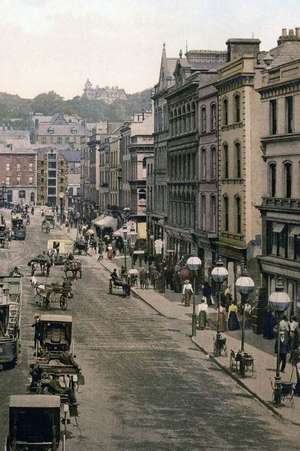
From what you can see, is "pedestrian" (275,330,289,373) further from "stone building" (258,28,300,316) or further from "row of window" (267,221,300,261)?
"row of window" (267,221,300,261)

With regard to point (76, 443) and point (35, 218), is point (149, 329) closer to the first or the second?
point (76, 443)

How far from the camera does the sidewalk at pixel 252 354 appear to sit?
2712 centimetres

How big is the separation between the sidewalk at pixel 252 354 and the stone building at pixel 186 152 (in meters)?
10.6

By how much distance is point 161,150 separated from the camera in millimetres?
81938

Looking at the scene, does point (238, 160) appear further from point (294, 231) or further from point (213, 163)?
point (294, 231)

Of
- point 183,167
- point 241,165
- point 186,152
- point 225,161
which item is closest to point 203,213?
point 225,161

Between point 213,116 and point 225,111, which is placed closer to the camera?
point 225,111

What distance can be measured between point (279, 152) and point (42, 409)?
2699 centimetres

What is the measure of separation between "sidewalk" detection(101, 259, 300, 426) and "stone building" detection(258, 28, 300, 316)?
337 centimetres

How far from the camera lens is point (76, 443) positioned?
73.7 feet

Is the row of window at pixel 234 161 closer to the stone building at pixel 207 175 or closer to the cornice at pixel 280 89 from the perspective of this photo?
the stone building at pixel 207 175

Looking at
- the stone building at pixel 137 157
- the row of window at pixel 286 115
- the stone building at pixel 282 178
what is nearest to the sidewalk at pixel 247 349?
the stone building at pixel 282 178

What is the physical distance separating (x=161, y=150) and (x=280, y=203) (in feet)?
129

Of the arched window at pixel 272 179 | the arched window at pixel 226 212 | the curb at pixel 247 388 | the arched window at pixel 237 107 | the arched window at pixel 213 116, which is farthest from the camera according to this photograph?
the arched window at pixel 213 116
